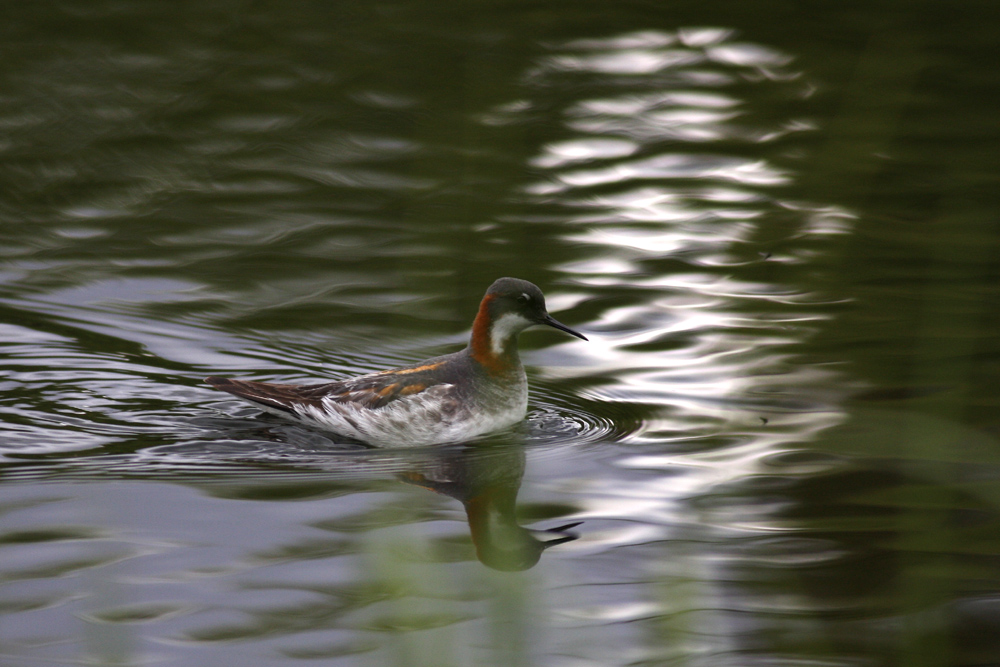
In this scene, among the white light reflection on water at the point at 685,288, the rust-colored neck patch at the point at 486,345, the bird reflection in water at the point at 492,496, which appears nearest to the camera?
the bird reflection in water at the point at 492,496

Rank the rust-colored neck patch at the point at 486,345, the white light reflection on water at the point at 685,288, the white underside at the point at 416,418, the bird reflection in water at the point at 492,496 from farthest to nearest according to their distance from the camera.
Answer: the rust-colored neck patch at the point at 486,345 < the white underside at the point at 416,418 < the white light reflection on water at the point at 685,288 < the bird reflection in water at the point at 492,496

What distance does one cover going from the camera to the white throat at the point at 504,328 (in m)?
7.77

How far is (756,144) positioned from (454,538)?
7.92 metres

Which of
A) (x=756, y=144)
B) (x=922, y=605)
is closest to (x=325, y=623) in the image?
(x=922, y=605)

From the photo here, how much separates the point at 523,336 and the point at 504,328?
131 cm

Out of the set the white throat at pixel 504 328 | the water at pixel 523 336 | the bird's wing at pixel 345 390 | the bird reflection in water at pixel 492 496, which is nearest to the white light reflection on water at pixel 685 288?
the water at pixel 523 336

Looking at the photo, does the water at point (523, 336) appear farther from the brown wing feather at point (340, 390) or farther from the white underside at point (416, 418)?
the brown wing feather at point (340, 390)

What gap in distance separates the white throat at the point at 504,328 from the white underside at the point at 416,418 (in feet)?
0.99

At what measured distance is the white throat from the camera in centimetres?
777

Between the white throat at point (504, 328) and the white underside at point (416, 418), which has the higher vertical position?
the white throat at point (504, 328)

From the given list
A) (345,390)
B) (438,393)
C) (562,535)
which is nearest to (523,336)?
(438,393)

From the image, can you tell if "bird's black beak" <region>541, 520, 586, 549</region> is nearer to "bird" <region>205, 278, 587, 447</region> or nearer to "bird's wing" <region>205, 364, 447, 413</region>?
"bird" <region>205, 278, 587, 447</region>

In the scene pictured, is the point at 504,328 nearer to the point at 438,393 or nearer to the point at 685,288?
the point at 438,393

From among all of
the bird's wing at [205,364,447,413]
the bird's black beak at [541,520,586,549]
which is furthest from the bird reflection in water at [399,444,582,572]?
the bird's wing at [205,364,447,413]
